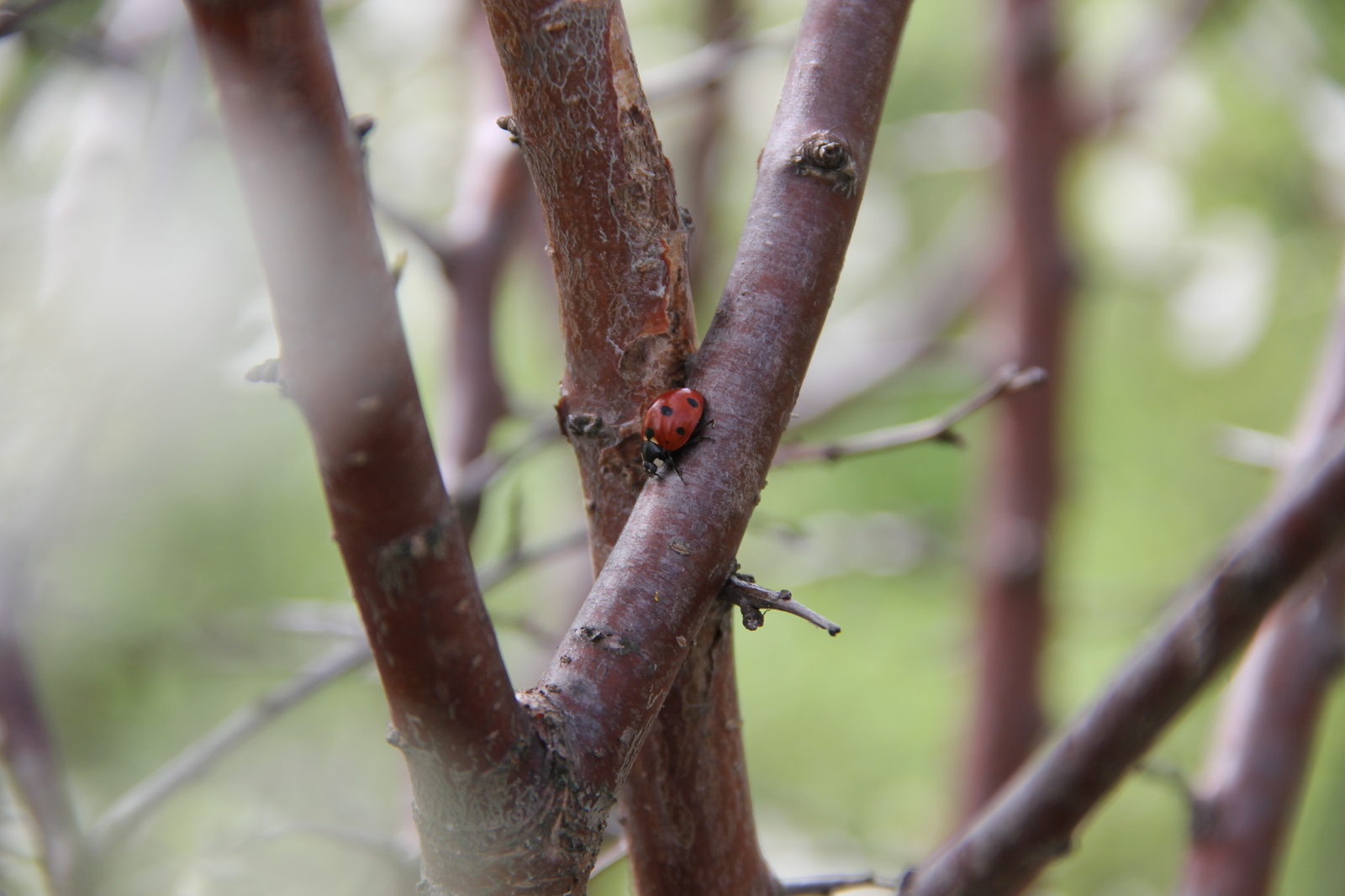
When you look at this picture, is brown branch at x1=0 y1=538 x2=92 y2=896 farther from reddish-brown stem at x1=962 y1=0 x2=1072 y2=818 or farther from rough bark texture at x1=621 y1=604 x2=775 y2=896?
reddish-brown stem at x1=962 y1=0 x2=1072 y2=818

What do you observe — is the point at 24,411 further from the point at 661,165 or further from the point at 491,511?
the point at 491,511

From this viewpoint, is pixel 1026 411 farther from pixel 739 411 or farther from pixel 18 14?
pixel 18 14

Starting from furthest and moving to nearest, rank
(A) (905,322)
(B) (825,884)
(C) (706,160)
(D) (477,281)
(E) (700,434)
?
(A) (905,322) → (C) (706,160) → (D) (477,281) → (B) (825,884) → (E) (700,434)

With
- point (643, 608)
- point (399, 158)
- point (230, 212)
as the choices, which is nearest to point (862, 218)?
point (399, 158)

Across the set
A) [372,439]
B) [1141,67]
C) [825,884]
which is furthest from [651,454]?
[1141,67]

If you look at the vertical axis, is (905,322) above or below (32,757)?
below

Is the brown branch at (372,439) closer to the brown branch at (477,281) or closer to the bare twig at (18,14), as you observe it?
the bare twig at (18,14)

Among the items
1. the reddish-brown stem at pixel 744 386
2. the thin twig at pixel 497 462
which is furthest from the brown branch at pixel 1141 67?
the reddish-brown stem at pixel 744 386
